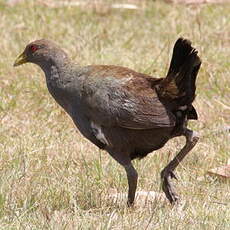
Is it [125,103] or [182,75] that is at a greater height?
[182,75]

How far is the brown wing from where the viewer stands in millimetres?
5551

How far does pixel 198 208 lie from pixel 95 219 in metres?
0.72

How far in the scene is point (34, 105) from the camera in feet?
26.3

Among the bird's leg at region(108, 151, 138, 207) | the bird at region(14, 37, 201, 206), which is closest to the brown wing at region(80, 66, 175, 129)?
the bird at region(14, 37, 201, 206)

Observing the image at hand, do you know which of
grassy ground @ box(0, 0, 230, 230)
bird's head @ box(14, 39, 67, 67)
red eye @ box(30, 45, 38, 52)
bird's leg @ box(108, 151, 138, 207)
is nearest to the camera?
grassy ground @ box(0, 0, 230, 230)

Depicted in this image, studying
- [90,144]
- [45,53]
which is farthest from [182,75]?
[90,144]

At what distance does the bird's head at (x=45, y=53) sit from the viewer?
6055 mm

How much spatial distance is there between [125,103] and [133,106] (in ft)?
0.18

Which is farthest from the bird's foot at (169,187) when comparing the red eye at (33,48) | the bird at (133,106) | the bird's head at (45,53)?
the red eye at (33,48)

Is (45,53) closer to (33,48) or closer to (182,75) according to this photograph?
(33,48)

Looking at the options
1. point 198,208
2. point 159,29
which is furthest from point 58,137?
point 159,29

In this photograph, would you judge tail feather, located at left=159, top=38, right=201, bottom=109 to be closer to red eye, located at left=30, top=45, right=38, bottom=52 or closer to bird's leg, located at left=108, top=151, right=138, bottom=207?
bird's leg, located at left=108, top=151, right=138, bottom=207

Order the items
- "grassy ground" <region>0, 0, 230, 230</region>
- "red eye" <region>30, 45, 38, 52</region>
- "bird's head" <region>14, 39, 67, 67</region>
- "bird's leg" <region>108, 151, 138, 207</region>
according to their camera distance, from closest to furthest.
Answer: "grassy ground" <region>0, 0, 230, 230</region> < "bird's leg" <region>108, 151, 138, 207</region> < "bird's head" <region>14, 39, 67, 67</region> < "red eye" <region>30, 45, 38, 52</region>

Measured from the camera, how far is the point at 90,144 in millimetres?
7199
